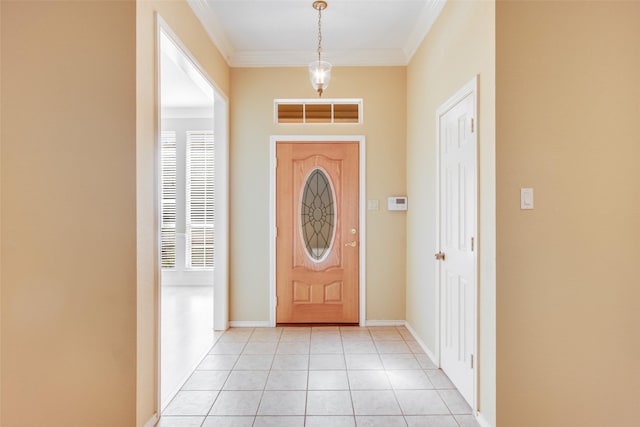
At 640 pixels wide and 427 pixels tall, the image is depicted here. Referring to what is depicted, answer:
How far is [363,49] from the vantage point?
390 centimetres

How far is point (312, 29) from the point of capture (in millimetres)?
3426

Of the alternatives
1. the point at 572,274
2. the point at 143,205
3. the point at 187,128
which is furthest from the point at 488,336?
the point at 187,128

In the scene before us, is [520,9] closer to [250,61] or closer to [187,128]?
[250,61]

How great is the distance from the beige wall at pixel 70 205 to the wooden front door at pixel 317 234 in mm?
2146

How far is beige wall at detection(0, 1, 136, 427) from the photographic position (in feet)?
6.37

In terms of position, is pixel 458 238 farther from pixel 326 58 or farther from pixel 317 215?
pixel 326 58

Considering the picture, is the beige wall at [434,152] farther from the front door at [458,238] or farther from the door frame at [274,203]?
the door frame at [274,203]

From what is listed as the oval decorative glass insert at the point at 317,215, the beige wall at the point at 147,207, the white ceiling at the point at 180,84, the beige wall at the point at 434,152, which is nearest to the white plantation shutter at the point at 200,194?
the white ceiling at the point at 180,84

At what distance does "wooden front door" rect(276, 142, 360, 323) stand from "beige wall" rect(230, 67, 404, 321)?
164 millimetres

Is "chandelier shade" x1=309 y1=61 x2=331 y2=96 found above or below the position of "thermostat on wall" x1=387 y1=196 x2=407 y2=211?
above

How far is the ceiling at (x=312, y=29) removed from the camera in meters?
3.03

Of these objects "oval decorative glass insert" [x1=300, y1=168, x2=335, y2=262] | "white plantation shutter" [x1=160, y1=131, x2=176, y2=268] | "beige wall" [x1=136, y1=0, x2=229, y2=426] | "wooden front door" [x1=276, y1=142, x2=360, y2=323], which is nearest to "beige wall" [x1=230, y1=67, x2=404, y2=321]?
"wooden front door" [x1=276, y1=142, x2=360, y2=323]

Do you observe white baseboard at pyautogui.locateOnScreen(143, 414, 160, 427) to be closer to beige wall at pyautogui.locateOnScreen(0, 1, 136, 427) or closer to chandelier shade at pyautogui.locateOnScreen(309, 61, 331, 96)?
beige wall at pyautogui.locateOnScreen(0, 1, 136, 427)

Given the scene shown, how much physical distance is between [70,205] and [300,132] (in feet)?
8.21
